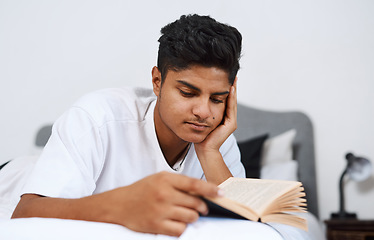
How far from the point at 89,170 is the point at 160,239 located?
1.96 feet

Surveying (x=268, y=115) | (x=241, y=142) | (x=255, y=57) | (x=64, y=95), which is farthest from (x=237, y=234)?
(x=64, y=95)

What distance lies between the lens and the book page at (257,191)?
0.80 m

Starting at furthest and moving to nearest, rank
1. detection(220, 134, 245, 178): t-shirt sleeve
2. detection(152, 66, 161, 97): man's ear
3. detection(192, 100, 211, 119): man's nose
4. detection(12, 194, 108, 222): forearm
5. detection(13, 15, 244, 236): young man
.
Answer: detection(220, 134, 245, 178): t-shirt sleeve → detection(152, 66, 161, 97): man's ear → detection(192, 100, 211, 119): man's nose → detection(13, 15, 244, 236): young man → detection(12, 194, 108, 222): forearm

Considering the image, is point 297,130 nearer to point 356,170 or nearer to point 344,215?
point 356,170

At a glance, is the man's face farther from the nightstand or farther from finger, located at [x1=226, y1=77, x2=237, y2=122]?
the nightstand

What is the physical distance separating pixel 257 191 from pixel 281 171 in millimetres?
1528

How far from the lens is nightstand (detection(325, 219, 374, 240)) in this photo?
229 cm

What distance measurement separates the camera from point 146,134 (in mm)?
1501

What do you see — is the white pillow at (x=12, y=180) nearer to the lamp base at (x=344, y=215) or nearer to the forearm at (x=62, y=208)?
the forearm at (x=62, y=208)

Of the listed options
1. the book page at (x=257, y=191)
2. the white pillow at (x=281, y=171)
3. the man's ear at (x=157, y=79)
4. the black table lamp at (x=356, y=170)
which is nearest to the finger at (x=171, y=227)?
the book page at (x=257, y=191)

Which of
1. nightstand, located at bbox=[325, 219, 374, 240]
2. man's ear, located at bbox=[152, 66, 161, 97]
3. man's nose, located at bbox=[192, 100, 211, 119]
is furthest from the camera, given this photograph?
nightstand, located at bbox=[325, 219, 374, 240]

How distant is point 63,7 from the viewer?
3.17 metres

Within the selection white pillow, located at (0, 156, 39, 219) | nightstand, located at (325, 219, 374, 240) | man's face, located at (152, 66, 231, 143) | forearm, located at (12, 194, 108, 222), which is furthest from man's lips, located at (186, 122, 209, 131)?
nightstand, located at (325, 219, 374, 240)

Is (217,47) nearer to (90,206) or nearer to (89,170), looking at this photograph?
(89,170)
